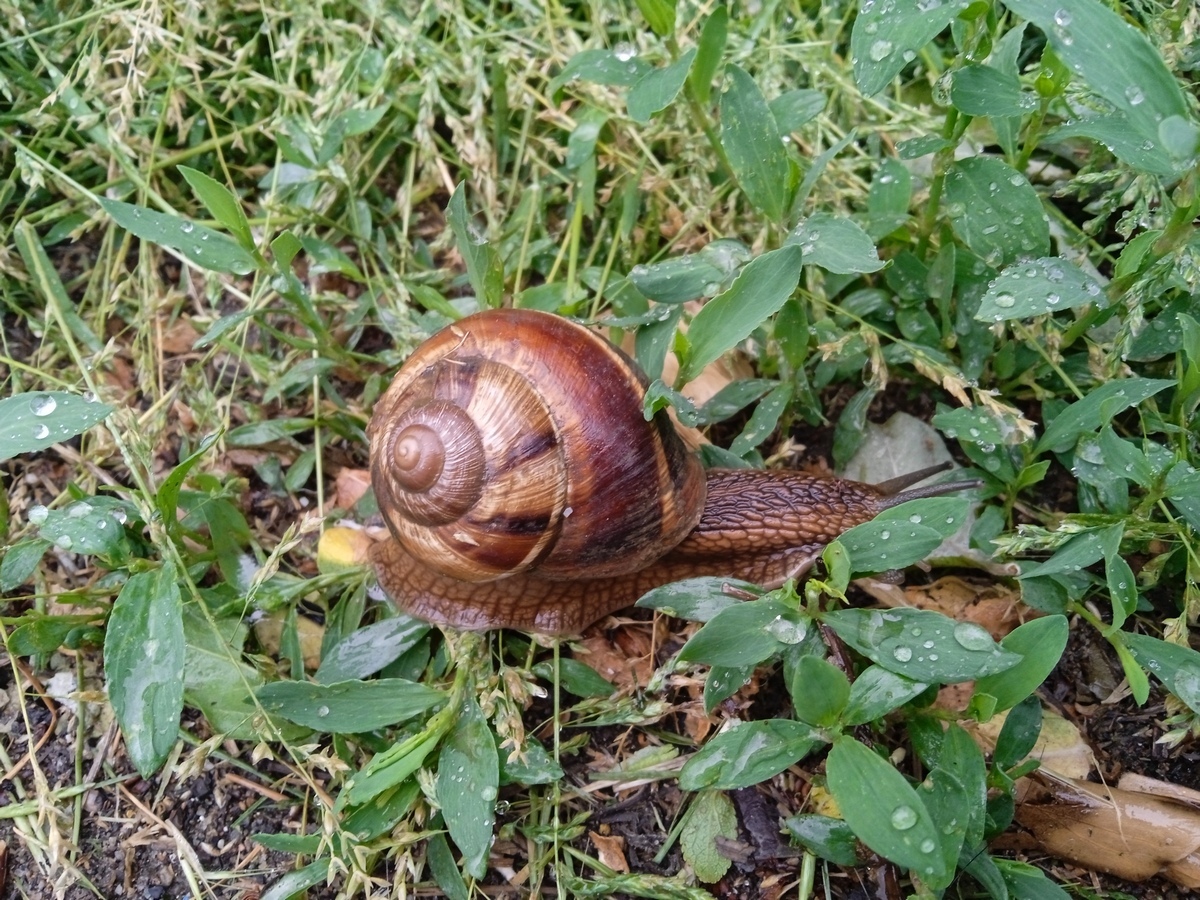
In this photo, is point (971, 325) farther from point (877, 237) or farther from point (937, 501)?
point (937, 501)

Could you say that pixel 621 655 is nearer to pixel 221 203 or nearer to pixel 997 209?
pixel 997 209

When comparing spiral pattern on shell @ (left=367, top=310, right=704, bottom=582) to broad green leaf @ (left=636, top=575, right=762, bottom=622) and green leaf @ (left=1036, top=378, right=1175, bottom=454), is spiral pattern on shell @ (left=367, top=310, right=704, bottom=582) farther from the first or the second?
green leaf @ (left=1036, top=378, right=1175, bottom=454)

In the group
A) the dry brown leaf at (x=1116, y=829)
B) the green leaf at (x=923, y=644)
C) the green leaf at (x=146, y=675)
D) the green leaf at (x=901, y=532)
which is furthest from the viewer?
the dry brown leaf at (x=1116, y=829)

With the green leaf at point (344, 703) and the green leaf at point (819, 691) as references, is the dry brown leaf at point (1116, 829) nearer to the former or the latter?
the green leaf at point (819, 691)

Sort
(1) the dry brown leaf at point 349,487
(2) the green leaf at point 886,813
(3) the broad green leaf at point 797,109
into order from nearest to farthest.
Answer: (2) the green leaf at point 886,813
(3) the broad green leaf at point 797,109
(1) the dry brown leaf at point 349,487

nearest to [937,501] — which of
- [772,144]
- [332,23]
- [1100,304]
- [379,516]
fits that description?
[1100,304]

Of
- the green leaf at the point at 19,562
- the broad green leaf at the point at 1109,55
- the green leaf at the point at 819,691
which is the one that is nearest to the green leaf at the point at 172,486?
the green leaf at the point at 19,562

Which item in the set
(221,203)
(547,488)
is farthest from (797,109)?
(221,203)
